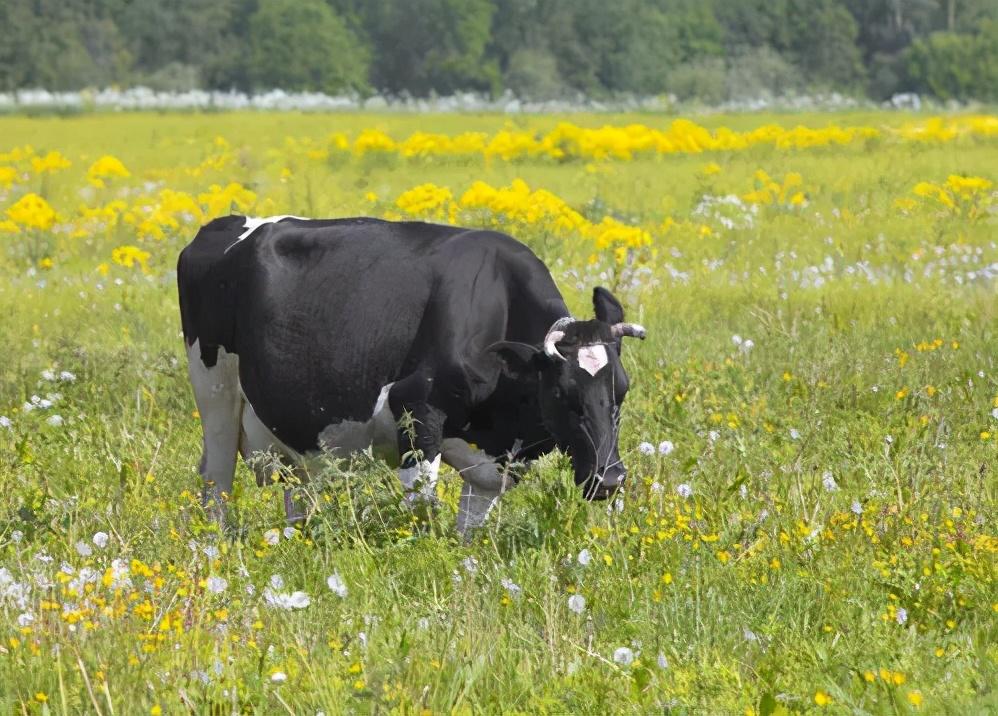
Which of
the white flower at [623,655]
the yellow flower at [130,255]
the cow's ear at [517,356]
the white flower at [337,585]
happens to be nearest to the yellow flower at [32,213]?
the yellow flower at [130,255]

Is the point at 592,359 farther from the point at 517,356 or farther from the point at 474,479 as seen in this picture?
the point at 474,479

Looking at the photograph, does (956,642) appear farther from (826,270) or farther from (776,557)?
(826,270)

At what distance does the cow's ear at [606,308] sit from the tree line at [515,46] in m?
61.4

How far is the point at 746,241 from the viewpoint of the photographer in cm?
1505

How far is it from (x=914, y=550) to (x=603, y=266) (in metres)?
7.64

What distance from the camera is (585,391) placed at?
589cm

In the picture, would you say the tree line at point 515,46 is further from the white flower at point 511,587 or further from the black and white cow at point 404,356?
the white flower at point 511,587

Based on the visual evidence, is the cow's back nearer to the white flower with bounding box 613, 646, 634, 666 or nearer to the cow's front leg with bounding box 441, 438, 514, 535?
the cow's front leg with bounding box 441, 438, 514, 535

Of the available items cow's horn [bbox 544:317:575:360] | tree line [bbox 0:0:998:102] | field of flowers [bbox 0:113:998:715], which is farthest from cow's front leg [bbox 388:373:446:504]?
tree line [bbox 0:0:998:102]

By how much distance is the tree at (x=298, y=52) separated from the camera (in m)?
70.0

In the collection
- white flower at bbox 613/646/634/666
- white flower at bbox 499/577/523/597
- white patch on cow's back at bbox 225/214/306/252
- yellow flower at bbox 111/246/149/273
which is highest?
white patch on cow's back at bbox 225/214/306/252

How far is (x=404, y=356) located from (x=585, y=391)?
0.96m

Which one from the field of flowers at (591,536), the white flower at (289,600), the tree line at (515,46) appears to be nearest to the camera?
the field of flowers at (591,536)

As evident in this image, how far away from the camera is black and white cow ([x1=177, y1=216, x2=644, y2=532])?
6.00 meters
